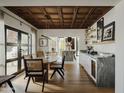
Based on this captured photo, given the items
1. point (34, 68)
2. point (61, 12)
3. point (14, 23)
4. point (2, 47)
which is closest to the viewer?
point (34, 68)

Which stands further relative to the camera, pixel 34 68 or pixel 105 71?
pixel 105 71

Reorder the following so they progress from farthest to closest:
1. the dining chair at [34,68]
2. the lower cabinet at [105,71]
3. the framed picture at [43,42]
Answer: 1. the framed picture at [43,42]
2. the lower cabinet at [105,71]
3. the dining chair at [34,68]

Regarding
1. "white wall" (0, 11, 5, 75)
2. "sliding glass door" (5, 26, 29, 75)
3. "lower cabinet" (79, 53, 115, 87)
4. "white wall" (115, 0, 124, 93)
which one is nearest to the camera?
"white wall" (115, 0, 124, 93)

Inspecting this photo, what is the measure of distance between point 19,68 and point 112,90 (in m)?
4.28

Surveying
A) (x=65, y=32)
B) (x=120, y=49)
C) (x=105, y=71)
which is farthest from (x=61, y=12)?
(x=65, y=32)

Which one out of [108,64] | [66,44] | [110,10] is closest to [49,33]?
[66,44]

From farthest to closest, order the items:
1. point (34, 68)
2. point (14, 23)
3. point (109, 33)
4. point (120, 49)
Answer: point (14, 23) < point (109, 33) < point (34, 68) < point (120, 49)

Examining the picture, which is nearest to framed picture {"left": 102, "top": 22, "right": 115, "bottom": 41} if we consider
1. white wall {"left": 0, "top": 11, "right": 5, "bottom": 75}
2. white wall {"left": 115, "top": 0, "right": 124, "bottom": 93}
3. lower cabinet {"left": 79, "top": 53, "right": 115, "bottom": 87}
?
lower cabinet {"left": 79, "top": 53, "right": 115, "bottom": 87}

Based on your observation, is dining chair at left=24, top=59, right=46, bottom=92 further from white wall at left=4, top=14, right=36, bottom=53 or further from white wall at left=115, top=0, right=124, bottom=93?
white wall at left=115, top=0, right=124, bottom=93

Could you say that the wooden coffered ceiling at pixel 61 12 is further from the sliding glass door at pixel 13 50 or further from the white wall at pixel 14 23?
the sliding glass door at pixel 13 50

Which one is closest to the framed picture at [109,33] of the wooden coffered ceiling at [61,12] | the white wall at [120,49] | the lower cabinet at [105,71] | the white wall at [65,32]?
the wooden coffered ceiling at [61,12]

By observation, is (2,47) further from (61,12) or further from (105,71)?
(105,71)

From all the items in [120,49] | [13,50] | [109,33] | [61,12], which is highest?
[61,12]

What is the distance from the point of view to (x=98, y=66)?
4.99 metres
